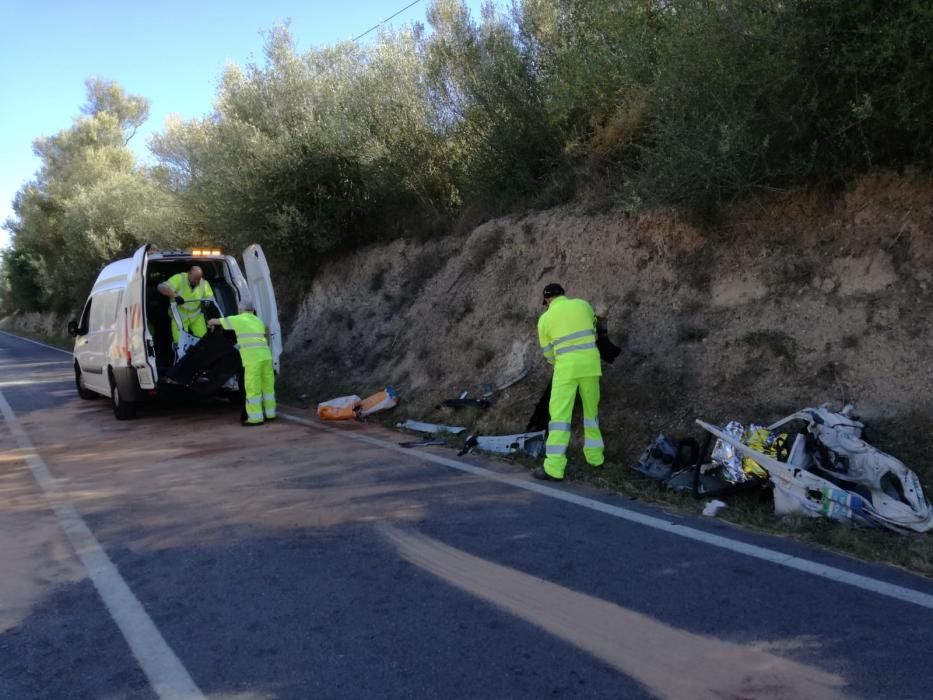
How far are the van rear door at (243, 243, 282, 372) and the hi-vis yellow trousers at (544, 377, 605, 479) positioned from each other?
5.02m

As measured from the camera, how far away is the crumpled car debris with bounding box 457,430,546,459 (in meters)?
7.30

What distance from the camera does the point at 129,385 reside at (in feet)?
33.8

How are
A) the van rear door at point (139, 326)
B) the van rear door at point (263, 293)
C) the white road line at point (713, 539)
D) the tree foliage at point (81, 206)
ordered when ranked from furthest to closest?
the tree foliage at point (81, 206) → the van rear door at point (263, 293) → the van rear door at point (139, 326) → the white road line at point (713, 539)

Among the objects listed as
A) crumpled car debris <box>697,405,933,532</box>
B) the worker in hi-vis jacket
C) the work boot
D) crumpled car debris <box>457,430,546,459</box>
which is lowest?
the work boot

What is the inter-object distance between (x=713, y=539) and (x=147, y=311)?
807 centimetres

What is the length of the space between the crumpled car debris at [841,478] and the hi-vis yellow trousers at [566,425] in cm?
133

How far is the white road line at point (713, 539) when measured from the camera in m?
3.95

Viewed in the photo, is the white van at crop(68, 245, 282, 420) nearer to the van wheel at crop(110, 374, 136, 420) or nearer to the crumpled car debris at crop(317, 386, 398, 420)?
the van wheel at crop(110, 374, 136, 420)

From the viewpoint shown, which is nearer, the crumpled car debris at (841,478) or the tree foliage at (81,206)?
the crumpled car debris at (841,478)

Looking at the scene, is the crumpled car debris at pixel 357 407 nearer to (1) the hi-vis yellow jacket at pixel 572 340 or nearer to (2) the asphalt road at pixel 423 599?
(2) the asphalt road at pixel 423 599

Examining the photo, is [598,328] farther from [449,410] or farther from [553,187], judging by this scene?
[553,187]

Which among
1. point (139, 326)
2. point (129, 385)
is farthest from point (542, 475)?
point (129, 385)

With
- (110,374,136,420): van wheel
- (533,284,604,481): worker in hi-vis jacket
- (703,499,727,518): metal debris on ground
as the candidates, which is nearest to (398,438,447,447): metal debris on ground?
(533,284,604,481): worker in hi-vis jacket

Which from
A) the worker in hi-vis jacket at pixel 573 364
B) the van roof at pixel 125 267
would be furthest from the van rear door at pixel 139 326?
the worker in hi-vis jacket at pixel 573 364
